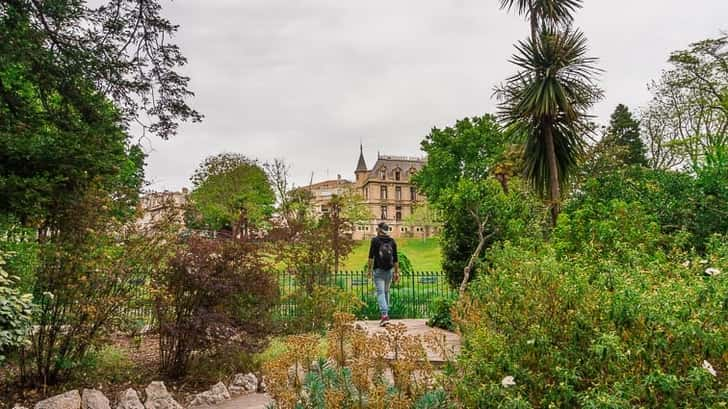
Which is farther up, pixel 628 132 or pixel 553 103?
pixel 628 132

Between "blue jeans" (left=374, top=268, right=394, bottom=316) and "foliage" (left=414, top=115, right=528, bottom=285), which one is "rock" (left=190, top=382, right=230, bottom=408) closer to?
"blue jeans" (left=374, top=268, right=394, bottom=316)

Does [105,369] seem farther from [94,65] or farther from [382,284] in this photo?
[94,65]

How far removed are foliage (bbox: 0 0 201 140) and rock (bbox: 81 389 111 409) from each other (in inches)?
131

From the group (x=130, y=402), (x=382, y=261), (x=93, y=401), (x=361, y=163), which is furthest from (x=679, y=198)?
(x=361, y=163)

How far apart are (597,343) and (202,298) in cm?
433

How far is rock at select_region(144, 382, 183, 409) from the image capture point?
4359 millimetres

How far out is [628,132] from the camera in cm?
3058

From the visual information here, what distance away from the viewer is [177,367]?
17.9 ft

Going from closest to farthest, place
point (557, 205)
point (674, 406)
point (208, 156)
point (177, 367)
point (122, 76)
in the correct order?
1. point (674, 406)
2. point (177, 367)
3. point (122, 76)
4. point (557, 205)
5. point (208, 156)

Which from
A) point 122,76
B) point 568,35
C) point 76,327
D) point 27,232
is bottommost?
point 76,327

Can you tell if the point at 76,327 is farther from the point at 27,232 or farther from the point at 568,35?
the point at 568,35

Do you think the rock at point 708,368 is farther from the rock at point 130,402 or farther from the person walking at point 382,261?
the person walking at point 382,261

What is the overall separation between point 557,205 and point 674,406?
788 cm

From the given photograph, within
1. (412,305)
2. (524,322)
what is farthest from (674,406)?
(412,305)
